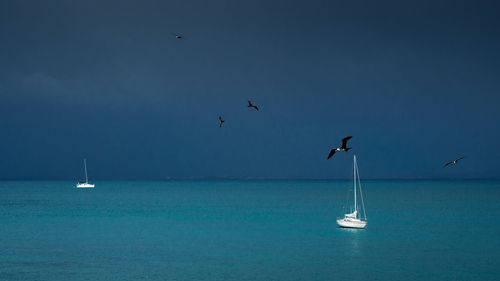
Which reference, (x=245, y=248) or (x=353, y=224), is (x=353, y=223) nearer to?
(x=353, y=224)

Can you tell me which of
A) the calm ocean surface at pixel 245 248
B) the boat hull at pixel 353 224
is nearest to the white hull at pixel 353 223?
the boat hull at pixel 353 224

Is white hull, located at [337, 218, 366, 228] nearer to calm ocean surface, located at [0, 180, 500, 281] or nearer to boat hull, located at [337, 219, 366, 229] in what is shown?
boat hull, located at [337, 219, 366, 229]

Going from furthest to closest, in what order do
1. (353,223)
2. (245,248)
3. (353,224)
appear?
1. (353,224)
2. (353,223)
3. (245,248)

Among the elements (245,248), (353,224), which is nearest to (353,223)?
(353,224)

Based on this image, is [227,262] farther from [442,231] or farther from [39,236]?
[442,231]

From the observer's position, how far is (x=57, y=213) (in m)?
106

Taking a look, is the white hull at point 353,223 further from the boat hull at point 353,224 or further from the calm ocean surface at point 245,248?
the calm ocean surface at point 245,248

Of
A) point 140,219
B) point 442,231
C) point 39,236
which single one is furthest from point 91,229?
point 442,231

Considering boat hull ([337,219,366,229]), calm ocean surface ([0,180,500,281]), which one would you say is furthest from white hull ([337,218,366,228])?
calm ocean surface ([0,180,500,281])

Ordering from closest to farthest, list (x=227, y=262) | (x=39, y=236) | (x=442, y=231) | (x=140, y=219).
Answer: (x=227, y=262)
(x=39, y=236)
(x=442, y=231)
(x=140, y=219)

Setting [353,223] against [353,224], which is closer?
[353,223]

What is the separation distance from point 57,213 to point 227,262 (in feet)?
204

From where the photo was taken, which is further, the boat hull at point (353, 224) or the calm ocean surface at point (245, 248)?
the boat hull at point (353, 224)

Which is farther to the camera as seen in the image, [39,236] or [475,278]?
[39,236]
